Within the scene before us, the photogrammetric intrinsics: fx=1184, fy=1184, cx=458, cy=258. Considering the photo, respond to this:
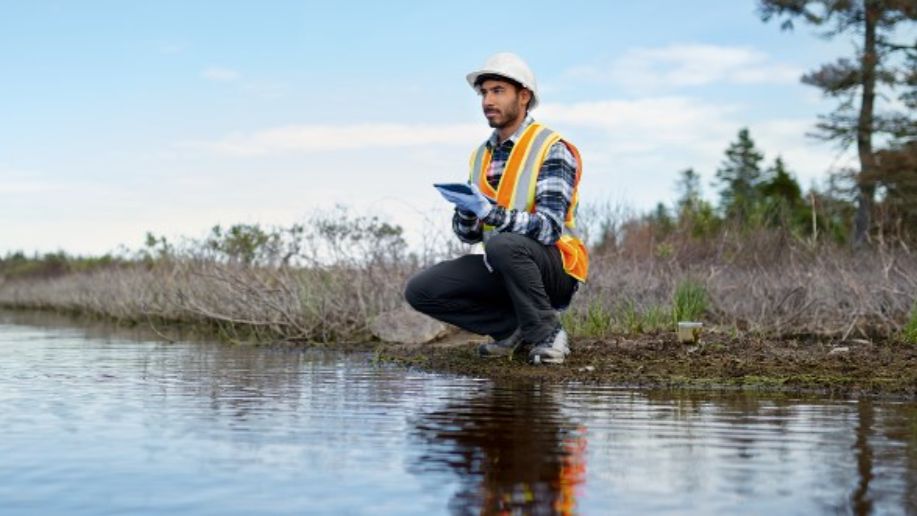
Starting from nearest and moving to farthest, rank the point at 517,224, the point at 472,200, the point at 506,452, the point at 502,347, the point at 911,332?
the point at 506,452
the point at 472,200
the point at 517,224
the point at 502,347
the point at 911,332

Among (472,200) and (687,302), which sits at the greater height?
(472,200)

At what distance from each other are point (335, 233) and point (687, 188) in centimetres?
7846

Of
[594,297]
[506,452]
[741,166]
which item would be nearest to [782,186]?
[741,166]

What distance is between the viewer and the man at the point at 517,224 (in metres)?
6.87

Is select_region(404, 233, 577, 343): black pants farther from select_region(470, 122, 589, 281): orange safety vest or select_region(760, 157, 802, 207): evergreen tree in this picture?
select_region(760, 157, 802, 207): evergreen tree

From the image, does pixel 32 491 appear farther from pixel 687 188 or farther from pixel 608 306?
pixel 687 188

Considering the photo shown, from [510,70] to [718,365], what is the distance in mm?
2108

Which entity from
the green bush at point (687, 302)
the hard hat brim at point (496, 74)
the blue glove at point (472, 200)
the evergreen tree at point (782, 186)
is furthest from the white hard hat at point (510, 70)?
the evergreen tree at point (782, 186)

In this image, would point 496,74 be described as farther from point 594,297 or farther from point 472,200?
point 594,297

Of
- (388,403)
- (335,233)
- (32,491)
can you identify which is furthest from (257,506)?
(335,233)

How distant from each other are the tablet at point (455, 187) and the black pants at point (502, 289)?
1.48 feet

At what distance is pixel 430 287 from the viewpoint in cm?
741

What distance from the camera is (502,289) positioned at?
291 inches

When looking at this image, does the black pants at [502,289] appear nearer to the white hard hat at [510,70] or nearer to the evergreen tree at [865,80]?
the white hard hat at [510,70]
